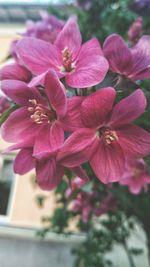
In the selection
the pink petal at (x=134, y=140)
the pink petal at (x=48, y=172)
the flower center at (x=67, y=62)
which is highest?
the flower center at (x=67, y=62)

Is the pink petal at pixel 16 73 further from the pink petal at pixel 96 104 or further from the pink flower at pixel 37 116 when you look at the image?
the pink petal at pixel 96 104

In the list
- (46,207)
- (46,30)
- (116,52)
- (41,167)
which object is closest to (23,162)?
(41,167)

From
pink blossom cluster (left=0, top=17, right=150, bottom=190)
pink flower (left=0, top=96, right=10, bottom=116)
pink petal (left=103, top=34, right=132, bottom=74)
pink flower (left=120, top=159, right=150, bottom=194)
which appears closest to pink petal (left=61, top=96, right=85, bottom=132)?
pink blossom cluster (left=0, top=17, right=150, bottom=190)

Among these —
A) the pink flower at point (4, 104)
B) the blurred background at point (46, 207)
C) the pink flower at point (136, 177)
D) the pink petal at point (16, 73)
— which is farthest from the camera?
the blurred background at point (46, 207)

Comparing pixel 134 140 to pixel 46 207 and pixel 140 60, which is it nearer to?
pixel 140 60

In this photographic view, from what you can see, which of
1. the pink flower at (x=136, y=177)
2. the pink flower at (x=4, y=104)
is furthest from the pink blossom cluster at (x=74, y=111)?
the pink flower at (x=136, y=177)

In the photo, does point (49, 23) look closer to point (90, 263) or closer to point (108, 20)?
point (108, 20)
